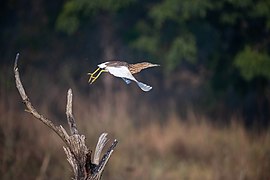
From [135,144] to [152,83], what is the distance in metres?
4.10

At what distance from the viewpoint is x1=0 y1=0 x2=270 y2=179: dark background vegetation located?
7844 millimetres

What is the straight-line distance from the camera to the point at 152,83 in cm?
1326

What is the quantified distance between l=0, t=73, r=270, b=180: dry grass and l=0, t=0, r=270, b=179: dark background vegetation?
2cm

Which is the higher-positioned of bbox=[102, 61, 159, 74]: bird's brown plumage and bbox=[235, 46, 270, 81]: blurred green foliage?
bbox=[235, 46, 270, 81]: blurred green foliage

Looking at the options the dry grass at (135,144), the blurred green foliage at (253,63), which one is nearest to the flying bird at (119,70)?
the dry grass at (135,144)

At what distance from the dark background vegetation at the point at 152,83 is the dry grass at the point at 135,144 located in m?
0.02

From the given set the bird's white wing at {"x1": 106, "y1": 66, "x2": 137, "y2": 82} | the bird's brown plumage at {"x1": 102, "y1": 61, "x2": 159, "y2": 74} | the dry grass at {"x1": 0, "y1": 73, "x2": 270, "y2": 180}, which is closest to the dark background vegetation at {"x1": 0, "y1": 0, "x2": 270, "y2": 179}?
the dry grass at {"x1": 0, "y1": 73, "x2": 270, "y2": 180}

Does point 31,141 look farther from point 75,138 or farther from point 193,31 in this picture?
point 75,138

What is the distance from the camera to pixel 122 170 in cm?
783

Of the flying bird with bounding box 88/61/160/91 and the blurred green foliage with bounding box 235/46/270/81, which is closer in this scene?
the flying bird with bounding box 88/61/160/91

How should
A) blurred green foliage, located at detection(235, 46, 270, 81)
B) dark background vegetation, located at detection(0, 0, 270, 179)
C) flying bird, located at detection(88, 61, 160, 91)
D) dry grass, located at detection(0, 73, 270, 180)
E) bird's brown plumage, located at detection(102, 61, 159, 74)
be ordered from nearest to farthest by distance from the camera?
flying bird, located at detection(88, 61, 160, 91) → bird's brown plumage, located at detection(102, 61, 159, 74) → dry grass, located at detection(0, 73, 270, 180) → dark background vegetation, located at detection(0, 0, 270, 179) → blurred green foliage, located at detection(235, 46, 270, 81)

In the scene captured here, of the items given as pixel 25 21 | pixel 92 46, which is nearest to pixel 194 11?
pixel 92 46

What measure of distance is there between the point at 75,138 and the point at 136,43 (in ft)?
28.7

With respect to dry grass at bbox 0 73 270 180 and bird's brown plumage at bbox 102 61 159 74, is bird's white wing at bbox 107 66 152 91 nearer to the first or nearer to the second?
bird's brown plumage at bbox 102 61 159 74
